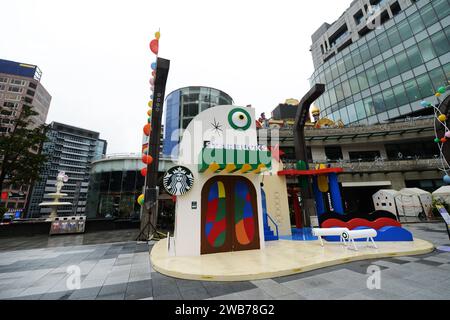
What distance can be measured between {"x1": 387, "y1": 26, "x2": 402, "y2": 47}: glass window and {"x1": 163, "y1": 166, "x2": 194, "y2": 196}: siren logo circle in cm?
3977

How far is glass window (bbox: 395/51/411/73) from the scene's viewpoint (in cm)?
2733

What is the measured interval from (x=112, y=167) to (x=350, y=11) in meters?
61.2

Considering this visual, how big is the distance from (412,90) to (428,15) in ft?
37.0

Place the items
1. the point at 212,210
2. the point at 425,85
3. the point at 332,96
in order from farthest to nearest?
the point at 332,96 < the point at 425,85 < the point at 212,210

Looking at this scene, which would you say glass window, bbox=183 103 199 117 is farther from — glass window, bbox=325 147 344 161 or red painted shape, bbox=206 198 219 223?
red painted shape, bbox=206 198 219 223

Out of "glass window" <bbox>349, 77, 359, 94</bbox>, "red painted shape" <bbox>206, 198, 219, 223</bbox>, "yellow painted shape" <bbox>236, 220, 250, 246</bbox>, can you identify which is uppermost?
"glass window" <bbox>349, 77, 359, 94</bbox>

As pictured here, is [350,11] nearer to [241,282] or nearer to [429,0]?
[429,0]

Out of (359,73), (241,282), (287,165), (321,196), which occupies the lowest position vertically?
(241,282)

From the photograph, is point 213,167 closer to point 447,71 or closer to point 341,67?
point 447,71

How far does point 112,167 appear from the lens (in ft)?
84.3

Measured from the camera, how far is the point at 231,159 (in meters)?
7.37

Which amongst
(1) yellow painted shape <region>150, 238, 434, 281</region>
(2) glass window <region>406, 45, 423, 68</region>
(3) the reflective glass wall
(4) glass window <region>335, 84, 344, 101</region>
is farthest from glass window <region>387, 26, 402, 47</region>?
(3) the reflective glass wall

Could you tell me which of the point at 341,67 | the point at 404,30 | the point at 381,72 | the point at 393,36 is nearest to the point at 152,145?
the point at 381,72
